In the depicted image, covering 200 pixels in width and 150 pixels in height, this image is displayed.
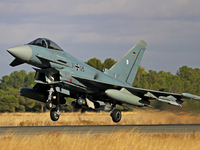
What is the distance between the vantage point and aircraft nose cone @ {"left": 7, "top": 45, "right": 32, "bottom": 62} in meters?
14.5

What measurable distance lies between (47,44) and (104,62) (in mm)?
46509

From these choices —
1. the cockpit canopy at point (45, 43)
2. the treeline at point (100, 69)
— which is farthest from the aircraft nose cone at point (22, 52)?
the treeline at point (100, 69)

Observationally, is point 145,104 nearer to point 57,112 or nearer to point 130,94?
point 130,94

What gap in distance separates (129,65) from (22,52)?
911 cm

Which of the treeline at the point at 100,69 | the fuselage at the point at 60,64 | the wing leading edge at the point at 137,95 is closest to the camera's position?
the fuselage at the point at 60,64

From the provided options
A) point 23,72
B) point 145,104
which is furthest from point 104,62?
point 23,72

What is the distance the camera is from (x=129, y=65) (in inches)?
848

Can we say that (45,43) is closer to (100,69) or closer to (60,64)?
(60,64)

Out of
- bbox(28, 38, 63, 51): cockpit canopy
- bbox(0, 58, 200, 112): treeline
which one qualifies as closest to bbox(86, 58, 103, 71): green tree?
bbox(0, 58, 200, 112): treeline

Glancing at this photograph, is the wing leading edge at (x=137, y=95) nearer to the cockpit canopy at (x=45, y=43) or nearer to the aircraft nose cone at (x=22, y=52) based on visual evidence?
the cockpit canopy at (x=45, y=43)

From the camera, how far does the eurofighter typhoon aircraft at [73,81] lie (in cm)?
1536

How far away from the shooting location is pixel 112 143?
9562 millimetres

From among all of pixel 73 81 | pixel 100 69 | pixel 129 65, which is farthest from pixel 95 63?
pixel 73 81

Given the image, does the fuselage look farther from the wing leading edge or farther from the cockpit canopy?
the wing leading edge
